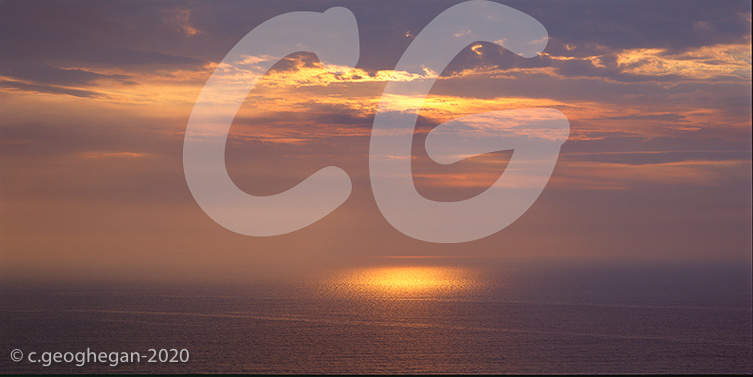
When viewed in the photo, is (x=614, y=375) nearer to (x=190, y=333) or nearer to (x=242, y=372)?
(x=242, y=372)

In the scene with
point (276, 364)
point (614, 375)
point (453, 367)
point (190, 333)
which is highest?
point (190, 333)

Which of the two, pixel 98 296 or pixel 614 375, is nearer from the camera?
pixel 614 375

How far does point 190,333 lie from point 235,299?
5802 cm

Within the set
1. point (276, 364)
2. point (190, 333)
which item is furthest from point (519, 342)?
point (190, 333)

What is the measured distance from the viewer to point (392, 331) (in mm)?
102312

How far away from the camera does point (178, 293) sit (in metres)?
176

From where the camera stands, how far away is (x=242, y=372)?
71.1m

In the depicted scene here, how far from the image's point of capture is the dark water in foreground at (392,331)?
76625mm

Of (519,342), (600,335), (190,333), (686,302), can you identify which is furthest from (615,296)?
(190,333)

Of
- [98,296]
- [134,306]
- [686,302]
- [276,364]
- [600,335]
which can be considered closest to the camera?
[276,364]

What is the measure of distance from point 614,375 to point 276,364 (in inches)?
1581

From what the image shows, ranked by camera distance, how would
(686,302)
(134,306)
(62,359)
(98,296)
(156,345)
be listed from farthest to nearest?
(98,296) → (686,302) → (134,306) → (156,345) → (62,359)

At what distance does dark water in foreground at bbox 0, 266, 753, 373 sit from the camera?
251 ft

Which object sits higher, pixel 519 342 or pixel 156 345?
pixel 156 345
